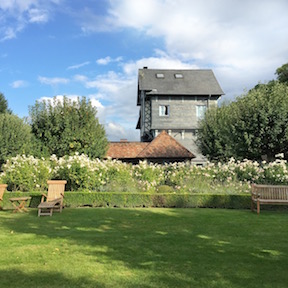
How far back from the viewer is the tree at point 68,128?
17.8 meters

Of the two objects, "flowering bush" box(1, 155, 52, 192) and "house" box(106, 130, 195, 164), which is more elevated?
"house" box(106, 130, 195, 164)

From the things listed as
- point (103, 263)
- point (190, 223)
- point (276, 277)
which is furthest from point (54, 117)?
point (276, 277)

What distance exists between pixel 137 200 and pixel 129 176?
8.08 ft

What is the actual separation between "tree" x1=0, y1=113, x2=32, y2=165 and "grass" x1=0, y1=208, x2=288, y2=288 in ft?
54.4

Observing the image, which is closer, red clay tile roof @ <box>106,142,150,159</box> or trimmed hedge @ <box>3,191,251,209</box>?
trimmed hedge @ <box>3,191,251,209</box>

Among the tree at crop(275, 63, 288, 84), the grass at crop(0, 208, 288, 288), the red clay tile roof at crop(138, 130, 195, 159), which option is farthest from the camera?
the tree at crop(275, 63, 288, 84)

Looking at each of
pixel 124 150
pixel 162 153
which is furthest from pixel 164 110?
pixel 162 153

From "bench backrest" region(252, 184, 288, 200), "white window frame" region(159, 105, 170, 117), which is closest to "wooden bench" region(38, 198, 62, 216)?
"bench backrest" region(252, 184, 288, 200)

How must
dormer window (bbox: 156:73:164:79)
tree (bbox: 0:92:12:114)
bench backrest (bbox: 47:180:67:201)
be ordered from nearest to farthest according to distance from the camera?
bench backrest (bbox: 47:180:67:201) < dormer window (bbox: 156:73:164:79) < tree (bbox: 0:92:12:114)

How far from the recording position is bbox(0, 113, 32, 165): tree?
23594mm

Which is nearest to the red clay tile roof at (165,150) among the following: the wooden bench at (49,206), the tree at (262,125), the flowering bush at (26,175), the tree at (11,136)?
the tree at (262,125)

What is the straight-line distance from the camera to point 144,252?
5.20 metres

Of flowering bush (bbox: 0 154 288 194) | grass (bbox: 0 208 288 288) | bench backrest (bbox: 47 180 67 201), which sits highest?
flowering bush (bbox: 0 154 288 194)

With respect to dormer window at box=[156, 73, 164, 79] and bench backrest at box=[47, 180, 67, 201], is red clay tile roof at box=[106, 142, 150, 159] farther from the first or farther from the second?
bench backrest at box=[47, 180, 67, 201]
